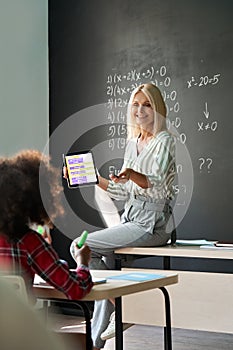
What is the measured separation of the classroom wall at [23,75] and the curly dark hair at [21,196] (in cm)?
239

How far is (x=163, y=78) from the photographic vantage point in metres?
3.76

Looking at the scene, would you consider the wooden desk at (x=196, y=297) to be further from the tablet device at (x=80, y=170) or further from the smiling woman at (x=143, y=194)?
the tablet device at (x=80, y=170)

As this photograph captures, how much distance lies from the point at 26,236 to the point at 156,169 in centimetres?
147

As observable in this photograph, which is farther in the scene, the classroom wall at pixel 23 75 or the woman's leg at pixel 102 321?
the classroom wall at pixel 23 75

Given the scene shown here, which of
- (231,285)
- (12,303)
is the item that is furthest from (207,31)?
(12,303)

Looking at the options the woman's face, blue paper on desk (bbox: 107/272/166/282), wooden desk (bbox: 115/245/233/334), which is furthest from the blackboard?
blue paper on desk (bbox: 107/272/166/282)

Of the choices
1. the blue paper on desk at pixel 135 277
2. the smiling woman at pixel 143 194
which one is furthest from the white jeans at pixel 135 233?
the blue paper on desk at pixel 135 277

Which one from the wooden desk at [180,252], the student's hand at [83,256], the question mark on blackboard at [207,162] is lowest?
the wooden desk at [180,252]

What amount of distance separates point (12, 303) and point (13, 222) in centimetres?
116

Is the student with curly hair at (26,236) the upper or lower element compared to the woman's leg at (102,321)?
upper

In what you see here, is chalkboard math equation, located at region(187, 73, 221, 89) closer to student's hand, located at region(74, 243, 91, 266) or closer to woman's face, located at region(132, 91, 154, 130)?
woman's face, located at region(132, 91, 154, 130)

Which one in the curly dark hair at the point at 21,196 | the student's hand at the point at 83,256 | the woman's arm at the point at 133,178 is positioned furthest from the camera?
the woman's arm at the point at 133,178

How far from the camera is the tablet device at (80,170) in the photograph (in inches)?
102

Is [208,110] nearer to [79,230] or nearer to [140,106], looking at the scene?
[140,106]
